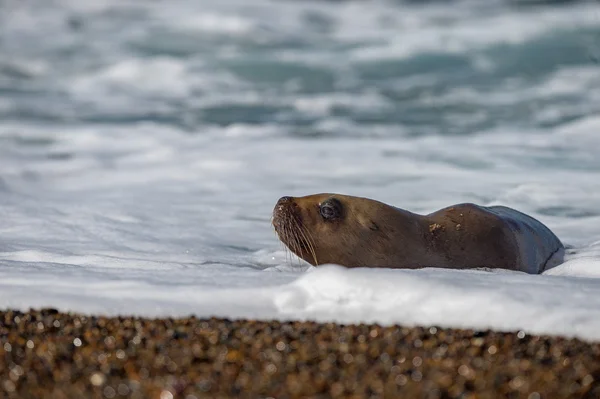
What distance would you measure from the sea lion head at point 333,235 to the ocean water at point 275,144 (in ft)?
0.78

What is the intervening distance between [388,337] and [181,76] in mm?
11842

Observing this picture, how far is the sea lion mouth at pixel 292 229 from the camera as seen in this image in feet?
16.1

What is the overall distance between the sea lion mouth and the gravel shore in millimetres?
1329

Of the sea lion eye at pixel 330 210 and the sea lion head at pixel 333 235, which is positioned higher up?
the sea lion eye at pixel 330 210

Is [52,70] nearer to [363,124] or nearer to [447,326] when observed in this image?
[363,124]

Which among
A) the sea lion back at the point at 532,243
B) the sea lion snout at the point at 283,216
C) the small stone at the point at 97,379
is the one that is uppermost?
the sea lion snout at the point at 283,216

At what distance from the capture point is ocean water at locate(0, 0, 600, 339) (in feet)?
12.5

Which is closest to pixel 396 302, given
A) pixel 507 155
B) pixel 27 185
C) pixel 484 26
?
pixel 27 185

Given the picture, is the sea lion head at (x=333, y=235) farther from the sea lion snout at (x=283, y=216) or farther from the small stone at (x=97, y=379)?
the small stone at (x=97, y=379)

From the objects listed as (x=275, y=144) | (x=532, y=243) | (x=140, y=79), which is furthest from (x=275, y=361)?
(x=140, y=79)

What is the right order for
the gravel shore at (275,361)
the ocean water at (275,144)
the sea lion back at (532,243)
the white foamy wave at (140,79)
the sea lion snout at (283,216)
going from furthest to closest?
1. the white foamy wave at (140,79)
2. the sea lion back at (532,243)
3. the sea lion snout at (283,216)
4. the ocean water at (275,144)
5. the gravel shore at (275,361)

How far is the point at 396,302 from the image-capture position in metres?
3.65

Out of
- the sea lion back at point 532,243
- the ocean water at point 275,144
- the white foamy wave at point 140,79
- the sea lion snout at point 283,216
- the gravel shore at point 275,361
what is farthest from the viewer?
the white foamy wave at point 140,79

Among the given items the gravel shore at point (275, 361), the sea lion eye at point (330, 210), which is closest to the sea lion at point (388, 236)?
the sea lion eye at point (330, 210)
